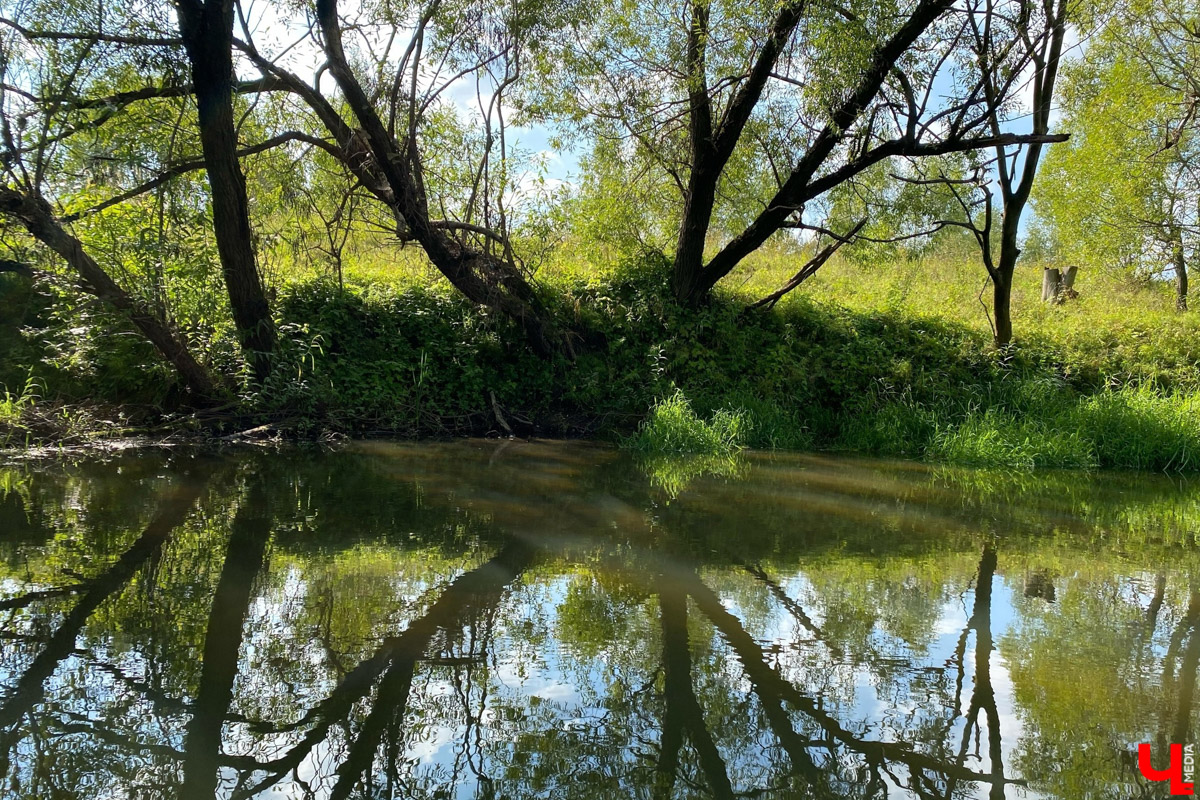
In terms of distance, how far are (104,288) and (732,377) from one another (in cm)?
778

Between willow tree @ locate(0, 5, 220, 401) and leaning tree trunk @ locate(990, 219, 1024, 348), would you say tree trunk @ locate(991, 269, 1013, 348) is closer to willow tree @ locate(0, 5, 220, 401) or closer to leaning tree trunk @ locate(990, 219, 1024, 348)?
leaning tree trunk @ locate(990, 219, 1024, 348)

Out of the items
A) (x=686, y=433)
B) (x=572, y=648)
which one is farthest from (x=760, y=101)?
(x=572, y=648)

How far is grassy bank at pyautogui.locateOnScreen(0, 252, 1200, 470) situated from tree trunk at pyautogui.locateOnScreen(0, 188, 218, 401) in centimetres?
48

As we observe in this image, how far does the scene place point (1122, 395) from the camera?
10602mm

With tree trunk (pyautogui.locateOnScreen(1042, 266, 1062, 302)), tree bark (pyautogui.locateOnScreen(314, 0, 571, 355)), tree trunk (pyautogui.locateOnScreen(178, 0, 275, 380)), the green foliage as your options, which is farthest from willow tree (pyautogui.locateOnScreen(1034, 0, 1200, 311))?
tree trunk (pyautogui.locateOnScreen(178, 0, 275, 380))

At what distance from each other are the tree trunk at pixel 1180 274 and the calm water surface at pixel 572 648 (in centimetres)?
1169

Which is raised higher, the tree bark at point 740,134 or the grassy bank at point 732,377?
the tree bark at point 740,134

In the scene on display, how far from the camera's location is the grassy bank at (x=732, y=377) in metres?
9.59

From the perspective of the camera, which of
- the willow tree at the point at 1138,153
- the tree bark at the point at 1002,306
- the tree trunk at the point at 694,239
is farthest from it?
the willow tree at the point at 1138,153

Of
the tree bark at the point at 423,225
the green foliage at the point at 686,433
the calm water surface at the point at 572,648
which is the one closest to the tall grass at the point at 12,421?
the calm water surface at the point at 572,648

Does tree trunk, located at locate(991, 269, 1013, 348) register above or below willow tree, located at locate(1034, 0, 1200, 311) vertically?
below

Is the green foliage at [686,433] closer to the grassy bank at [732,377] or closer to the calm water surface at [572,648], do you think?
the grassy bank at [732,377]

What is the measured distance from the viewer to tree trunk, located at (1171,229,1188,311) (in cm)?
1519

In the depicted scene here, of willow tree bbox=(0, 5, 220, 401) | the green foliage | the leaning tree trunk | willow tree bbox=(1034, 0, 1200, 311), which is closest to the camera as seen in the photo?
willow tree bbox=(0, 5, 220, 401)
